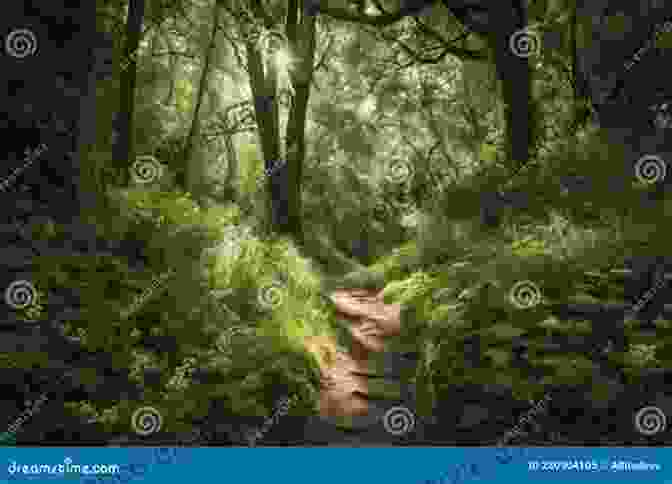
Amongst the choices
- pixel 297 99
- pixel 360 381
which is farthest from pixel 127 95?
pixel 360 381

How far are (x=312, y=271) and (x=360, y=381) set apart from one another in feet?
13.5

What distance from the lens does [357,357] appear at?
9.14 m

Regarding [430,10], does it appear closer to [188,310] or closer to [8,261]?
[188,310]

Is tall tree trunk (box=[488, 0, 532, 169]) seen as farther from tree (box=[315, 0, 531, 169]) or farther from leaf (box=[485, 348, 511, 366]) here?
leaf (box=[485, 348, 511, 366])

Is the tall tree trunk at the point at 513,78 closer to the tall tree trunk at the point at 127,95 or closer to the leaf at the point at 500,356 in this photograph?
the leaf at the point at 500,356

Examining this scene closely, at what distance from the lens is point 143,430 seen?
A: 16.8 ft

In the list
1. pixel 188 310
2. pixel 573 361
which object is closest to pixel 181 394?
pixel 188 310

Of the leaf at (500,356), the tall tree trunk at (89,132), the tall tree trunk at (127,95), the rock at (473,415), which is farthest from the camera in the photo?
the tall tree trunk at (127,95)

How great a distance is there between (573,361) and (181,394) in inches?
147

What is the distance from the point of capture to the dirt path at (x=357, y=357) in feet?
23.4

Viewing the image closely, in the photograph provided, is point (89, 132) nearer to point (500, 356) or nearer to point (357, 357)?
point (357, 357)

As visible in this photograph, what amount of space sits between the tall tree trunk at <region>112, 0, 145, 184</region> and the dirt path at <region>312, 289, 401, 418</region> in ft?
16.5

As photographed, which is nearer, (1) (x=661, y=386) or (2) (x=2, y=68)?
(1) (x=661, y=386)

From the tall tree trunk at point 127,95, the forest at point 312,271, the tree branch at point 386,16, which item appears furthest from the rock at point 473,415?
the tall tree trunk at point 127,95
